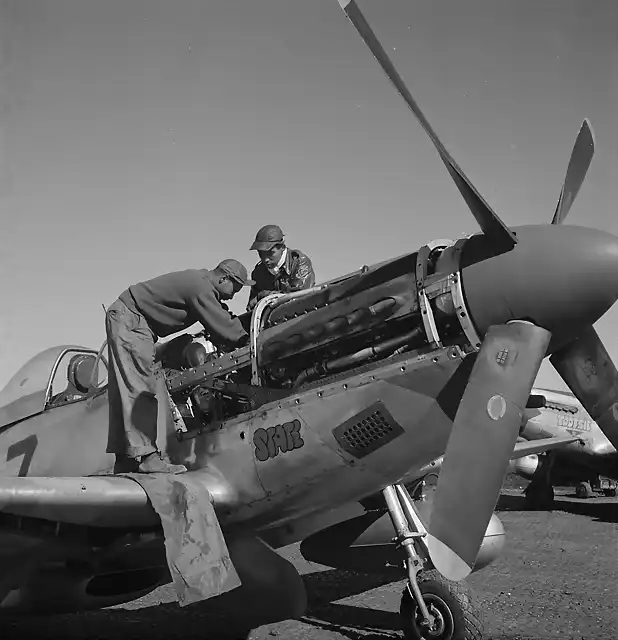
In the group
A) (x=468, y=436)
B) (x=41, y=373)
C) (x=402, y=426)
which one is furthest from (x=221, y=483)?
(x=41, y=373)

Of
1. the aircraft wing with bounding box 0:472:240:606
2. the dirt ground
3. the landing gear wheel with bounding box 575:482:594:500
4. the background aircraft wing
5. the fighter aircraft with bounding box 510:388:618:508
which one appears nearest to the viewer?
the aircraft wing with bounding box 0:472:240:606

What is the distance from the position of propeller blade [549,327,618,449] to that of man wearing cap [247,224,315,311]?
2.29m

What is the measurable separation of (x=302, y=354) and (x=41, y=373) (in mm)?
2989

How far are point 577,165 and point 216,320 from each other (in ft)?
9.61

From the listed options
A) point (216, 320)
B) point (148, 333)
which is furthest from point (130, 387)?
point (216, 320)

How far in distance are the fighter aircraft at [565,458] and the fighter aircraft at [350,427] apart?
1162 cm

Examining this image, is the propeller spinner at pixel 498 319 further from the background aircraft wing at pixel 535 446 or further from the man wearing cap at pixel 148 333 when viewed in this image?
the background aircraft wing at pixel 535 446

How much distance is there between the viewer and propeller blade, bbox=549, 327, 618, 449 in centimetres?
465

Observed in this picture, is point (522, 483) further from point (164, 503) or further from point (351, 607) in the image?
point (164, 503)

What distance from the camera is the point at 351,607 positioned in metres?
6.78

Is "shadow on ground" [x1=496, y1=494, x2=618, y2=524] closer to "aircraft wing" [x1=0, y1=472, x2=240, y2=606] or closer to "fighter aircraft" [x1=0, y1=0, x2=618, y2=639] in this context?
"fighter aircraft" [x1=0, y1=0, x2=618, y2=639]

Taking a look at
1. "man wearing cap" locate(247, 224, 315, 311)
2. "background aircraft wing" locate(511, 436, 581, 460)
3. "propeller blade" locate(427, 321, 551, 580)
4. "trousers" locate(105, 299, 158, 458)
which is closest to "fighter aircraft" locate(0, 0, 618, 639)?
"propeller blade" locate(427, 321, 551, 580)

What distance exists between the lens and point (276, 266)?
20.0 ft

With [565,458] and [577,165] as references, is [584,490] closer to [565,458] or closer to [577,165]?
[565,458]
